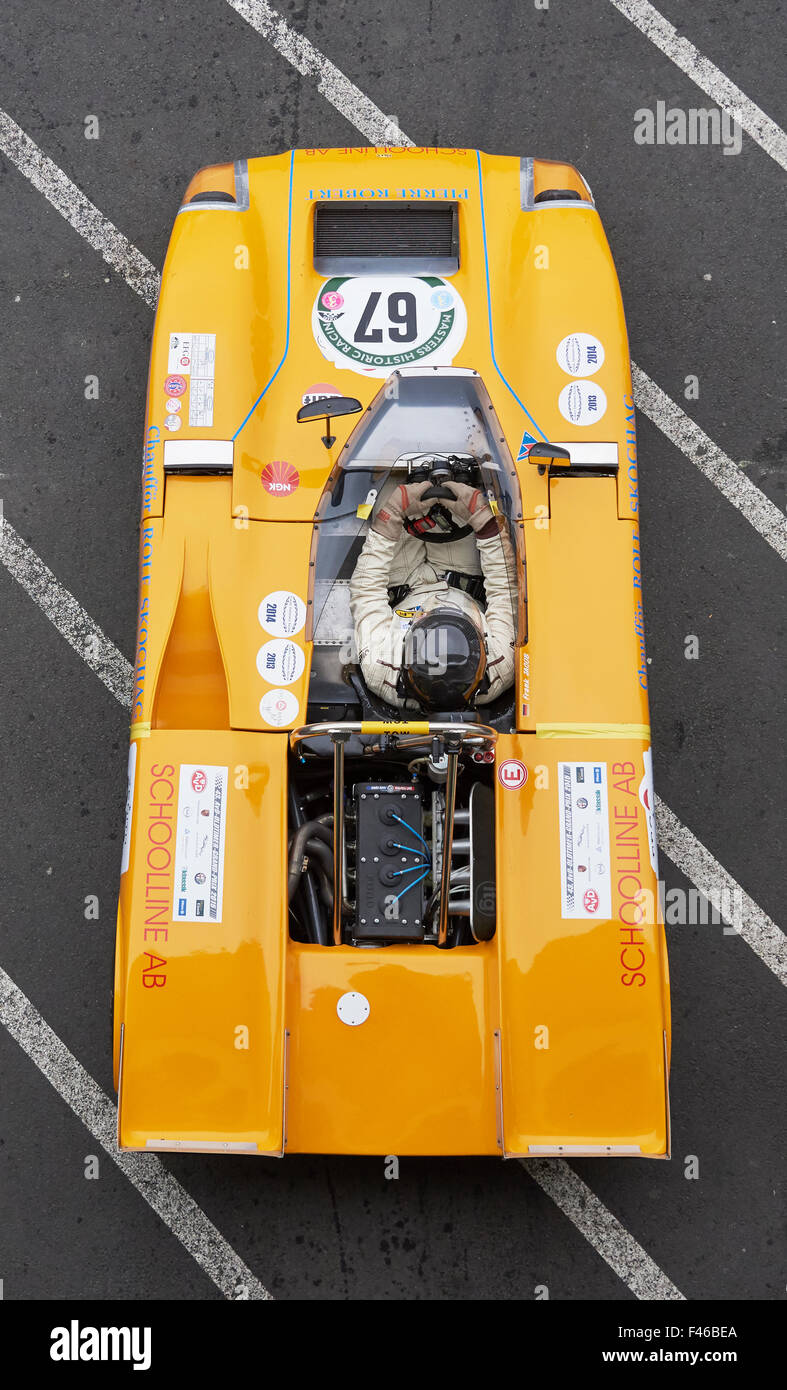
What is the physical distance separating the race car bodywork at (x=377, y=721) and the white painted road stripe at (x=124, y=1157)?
39.9 inches

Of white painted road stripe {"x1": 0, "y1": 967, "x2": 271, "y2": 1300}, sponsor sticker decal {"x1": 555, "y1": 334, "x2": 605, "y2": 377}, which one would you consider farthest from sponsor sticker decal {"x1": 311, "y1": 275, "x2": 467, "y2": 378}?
white painted road stripe {"x1": 0, "y1": 967, "x2": 271, "y2": 1300}

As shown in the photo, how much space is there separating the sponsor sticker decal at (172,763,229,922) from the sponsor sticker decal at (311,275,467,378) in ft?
5.28

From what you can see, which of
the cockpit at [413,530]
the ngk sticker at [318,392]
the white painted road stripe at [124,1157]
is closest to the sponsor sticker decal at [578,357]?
the cockpit at [413,530]

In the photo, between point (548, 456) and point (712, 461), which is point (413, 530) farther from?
point (712, 461)

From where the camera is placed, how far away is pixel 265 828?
151 inches

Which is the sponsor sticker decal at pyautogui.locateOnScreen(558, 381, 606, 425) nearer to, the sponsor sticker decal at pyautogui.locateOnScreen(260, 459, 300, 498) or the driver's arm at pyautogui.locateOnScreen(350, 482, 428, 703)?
the driver's arm at pyautogui.locateOnScreen(350, 482, 428, 703)

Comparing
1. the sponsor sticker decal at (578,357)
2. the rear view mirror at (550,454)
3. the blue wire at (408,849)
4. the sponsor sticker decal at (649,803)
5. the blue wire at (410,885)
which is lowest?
the blue wire at (410,885)

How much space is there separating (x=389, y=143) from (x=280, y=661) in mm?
2663

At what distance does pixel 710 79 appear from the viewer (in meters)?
5.27

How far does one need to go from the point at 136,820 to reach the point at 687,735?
2.34m

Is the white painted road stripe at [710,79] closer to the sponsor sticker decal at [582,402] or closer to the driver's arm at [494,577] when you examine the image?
the sponsor sticker decal at [582,402]

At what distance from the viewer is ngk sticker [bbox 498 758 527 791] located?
3.89 metres

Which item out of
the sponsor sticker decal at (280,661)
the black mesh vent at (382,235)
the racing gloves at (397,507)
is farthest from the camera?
the black mesh vent at (382,235)
